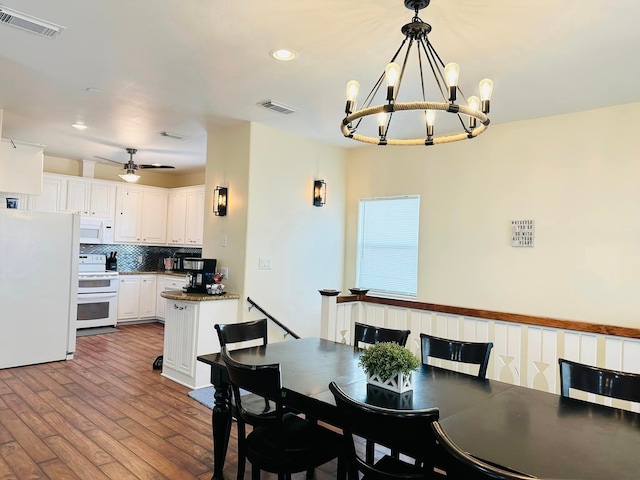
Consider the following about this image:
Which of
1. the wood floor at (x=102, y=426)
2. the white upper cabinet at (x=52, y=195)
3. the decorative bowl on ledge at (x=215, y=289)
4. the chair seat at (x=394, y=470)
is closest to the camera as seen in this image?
the chair seat at (x=394, y=470)

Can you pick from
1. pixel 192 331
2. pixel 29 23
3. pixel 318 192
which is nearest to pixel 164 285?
pixel 192 331

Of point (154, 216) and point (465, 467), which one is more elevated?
point (154, 216)

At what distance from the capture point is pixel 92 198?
7.36 meters

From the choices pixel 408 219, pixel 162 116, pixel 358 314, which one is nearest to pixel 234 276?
pixel 358 314

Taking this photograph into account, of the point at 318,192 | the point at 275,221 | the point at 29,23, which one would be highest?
the point at 29,23

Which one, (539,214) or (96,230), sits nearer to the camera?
(539,214)

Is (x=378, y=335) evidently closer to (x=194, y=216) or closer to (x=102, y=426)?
(x=102, y=426)

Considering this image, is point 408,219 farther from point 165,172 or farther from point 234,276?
point 165,172

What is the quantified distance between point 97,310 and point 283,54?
5775 mm

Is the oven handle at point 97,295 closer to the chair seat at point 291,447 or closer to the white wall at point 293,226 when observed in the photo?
the white wall at point 293,226

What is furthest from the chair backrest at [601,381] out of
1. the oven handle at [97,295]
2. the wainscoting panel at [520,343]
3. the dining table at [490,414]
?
the oven handle at [97,295]

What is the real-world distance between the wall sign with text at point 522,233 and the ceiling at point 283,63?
1.03 meters

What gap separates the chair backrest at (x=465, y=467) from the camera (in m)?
1.16

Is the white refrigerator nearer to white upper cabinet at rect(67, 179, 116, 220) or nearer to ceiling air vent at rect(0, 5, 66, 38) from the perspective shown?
white upper cabinet at rect(67, 179, 116, 220)
